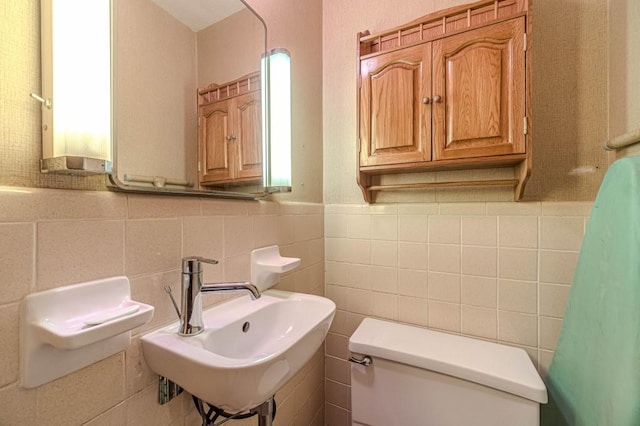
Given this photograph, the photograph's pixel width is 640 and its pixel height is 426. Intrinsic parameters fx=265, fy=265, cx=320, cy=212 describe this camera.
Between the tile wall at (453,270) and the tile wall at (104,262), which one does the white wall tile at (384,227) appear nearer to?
the tile wall at (453,270)

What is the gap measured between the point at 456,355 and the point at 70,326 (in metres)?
1.12

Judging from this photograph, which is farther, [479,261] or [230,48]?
[479,261]

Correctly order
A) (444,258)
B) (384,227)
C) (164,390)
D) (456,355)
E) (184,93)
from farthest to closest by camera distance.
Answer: (384,227)
(444,258)
(456,355)
(184,93)
(164,390)

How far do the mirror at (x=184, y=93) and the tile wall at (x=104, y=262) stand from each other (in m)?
0.07

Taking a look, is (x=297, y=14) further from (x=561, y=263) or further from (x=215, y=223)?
(x=561, y=263)

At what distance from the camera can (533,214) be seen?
41.1 inches

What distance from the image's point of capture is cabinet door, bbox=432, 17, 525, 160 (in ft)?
3.06

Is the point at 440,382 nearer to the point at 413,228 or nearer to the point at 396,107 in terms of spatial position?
the point at 413,228

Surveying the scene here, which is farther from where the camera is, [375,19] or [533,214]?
[375,19]

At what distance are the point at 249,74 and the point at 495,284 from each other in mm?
1283

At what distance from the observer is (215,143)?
0.82 metres

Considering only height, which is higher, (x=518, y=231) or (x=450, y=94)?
(x=450, y=94)

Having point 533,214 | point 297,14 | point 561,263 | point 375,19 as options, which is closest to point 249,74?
point 297,14

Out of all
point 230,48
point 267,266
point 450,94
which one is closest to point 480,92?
point 450,94
